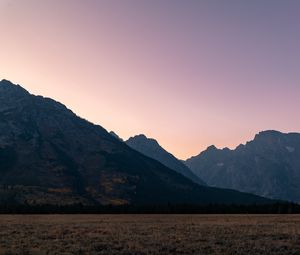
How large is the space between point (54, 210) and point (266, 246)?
154 m

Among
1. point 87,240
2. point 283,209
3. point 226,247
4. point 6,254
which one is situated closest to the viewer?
point 6,254

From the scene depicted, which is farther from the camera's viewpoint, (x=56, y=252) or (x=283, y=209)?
(x=283, y=209)

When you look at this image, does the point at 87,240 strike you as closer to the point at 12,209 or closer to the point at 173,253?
the point at 173,253

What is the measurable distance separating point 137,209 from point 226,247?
14870 cm

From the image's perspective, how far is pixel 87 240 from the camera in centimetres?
4428

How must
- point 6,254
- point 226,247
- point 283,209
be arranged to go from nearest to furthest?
point 6,254, point 226,247, point 283,209

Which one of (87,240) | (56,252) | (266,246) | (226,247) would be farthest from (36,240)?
(266,246)

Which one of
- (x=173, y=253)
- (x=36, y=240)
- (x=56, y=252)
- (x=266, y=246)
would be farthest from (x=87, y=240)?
(x=266, y=246)

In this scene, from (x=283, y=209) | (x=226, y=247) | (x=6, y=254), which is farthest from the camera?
(x=283, y=209)

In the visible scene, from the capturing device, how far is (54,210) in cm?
18288

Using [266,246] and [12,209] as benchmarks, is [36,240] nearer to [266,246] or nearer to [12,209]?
[266,246]

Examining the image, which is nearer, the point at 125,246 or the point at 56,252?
the point at 56,252

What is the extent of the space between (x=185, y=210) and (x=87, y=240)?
13791 cm

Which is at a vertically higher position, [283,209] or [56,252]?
[283,209]
